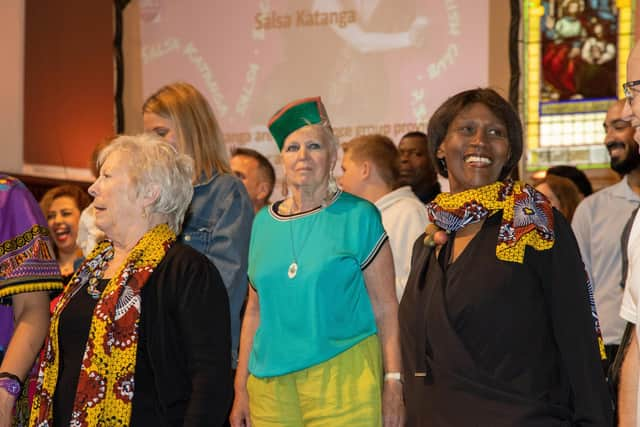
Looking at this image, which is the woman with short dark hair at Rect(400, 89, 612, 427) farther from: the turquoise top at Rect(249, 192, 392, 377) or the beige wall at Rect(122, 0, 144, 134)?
the beige wall at Rect(122, 0, 144, 134)

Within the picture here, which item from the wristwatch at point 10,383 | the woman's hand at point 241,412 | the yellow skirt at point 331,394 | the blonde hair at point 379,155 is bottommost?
the woman's hand at point 241,412

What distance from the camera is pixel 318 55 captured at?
757 centimetres

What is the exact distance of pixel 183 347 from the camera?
100 inches

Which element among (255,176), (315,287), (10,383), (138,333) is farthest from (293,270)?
(255,176)

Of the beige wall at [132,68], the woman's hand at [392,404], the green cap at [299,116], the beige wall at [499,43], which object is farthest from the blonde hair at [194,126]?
the beige wall at [132,68]

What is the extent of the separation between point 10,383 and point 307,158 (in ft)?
4.11

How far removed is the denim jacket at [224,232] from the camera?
3525 millimetres

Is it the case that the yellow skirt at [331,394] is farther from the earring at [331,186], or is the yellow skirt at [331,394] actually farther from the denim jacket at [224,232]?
the earring at [331,186]

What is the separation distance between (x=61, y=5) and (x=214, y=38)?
1381 millimetres

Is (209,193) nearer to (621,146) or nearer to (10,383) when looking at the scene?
(10,383)

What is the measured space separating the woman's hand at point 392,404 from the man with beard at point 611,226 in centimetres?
158

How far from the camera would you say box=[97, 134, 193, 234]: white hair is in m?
2.70

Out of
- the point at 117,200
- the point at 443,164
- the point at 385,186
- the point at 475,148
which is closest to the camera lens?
the point at 117,200

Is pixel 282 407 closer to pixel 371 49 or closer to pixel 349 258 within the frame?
pixel 349 258
